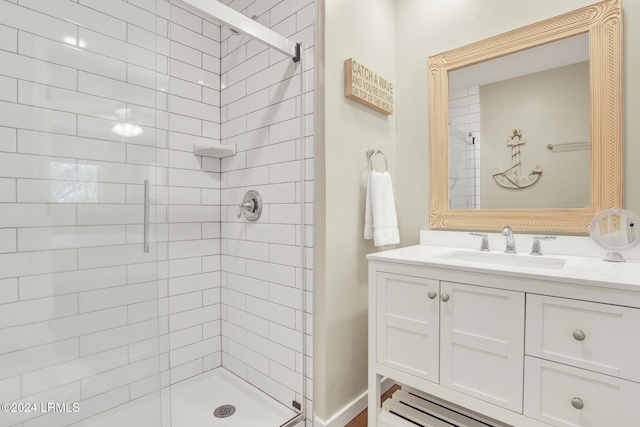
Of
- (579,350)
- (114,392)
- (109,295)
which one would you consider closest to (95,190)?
(109,295)

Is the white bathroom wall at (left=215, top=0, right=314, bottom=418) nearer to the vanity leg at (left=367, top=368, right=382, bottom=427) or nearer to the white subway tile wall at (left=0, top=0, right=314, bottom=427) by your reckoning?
the white subway tile wall at (left=0, top=0, right=314, bottom=427)

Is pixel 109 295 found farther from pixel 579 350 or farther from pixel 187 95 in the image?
pixel 579 350

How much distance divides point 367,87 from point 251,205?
93 centimetres

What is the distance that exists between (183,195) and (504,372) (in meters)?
1.85

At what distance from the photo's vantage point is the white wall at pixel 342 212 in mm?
1554

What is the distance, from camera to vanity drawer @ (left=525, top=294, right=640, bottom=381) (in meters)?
0.94

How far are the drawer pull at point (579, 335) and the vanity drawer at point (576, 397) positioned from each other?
0.10m

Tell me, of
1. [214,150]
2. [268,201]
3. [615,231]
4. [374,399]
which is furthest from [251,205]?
[615,231]

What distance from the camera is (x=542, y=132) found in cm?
156

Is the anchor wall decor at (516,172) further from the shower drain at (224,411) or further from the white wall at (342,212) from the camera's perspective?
the shower drain at (224,411)

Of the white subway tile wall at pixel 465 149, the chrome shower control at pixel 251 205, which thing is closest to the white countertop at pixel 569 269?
the white subway tile wall at pixel 465 149

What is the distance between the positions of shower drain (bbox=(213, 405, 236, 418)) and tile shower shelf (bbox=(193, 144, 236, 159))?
146cm

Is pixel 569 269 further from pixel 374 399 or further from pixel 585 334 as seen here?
pixel 374 399

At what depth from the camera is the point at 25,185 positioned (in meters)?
1.04
